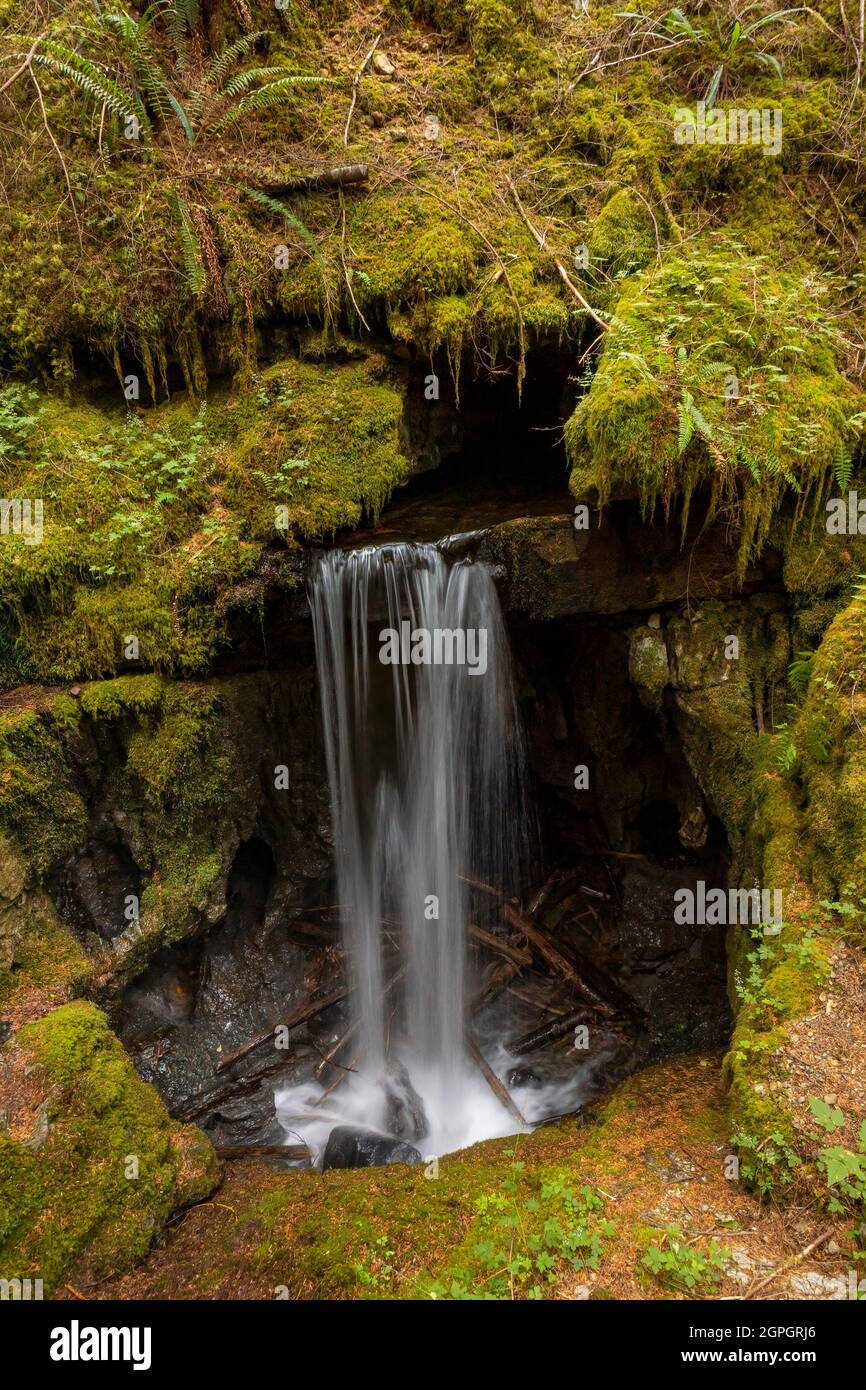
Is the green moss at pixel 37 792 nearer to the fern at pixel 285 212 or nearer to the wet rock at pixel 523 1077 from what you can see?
the wet rock at pixel 523 1077

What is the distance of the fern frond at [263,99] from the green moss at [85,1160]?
7679 mm

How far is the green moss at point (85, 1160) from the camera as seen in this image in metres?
3.66

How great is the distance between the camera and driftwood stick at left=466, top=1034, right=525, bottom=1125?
21.1ft

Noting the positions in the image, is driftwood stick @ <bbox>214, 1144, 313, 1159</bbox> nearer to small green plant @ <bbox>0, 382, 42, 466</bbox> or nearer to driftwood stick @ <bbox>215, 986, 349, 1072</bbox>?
driftwood stick @ <bbox>215, 986, 349, 1072</bbox>

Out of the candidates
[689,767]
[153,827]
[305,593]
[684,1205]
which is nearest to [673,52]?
[305,593]

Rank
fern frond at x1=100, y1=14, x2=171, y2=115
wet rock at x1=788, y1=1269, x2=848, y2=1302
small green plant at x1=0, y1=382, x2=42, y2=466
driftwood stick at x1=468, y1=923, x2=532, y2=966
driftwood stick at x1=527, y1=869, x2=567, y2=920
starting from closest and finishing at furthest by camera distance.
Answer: wet rock at x1=788, y1=1269, x2=848, y2=1302 < small green plant at x1=0, y1=382, x2=42, y2=466 < fern frond at x1=100, y1=14, x2=171, y2=115 < driftwood stick at x1=468, y1=923, x2=532, y2=966 < driftwood stick at x1=527, y1=869, x2=567, y2=920

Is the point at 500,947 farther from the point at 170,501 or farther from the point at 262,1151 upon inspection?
the point at 170,501

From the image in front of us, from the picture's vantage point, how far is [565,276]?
252 inches

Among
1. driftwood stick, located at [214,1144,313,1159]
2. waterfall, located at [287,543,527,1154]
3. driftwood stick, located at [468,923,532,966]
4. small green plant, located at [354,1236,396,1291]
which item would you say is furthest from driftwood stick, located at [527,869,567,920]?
small green plant, located at [354,1236,396,1291]

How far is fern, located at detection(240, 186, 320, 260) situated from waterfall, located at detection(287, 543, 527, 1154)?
303 cm

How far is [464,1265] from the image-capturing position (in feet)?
10.9

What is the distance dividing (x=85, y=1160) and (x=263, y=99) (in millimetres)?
8545

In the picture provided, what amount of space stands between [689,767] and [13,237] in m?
7.98
